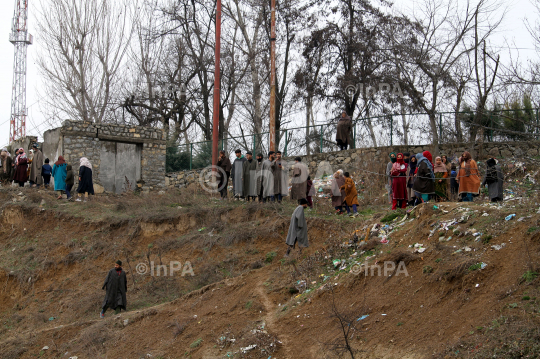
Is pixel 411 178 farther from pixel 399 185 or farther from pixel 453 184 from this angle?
pixel 453 184

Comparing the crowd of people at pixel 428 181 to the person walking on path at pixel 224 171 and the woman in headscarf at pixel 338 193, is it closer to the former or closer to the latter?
the woman in headscarf at pixel 338 193

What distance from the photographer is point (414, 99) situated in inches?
869

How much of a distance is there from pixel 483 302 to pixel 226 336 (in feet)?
→ 14.0

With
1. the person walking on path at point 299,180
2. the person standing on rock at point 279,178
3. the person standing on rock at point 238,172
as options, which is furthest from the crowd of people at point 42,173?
the person walking on path at point 299,180

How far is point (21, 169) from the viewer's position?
19.6m

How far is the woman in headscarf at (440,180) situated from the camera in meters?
13.2

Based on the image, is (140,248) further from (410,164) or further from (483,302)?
(483,302)

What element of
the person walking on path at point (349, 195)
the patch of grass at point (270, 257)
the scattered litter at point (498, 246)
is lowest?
the patch of grass at point (270, 257)

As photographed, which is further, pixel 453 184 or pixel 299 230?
pixel 453 184

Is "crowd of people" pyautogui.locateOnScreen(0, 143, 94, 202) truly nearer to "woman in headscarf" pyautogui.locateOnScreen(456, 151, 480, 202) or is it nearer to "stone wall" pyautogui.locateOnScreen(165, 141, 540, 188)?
"stone wall" pyautogui.locateOnScreen(165, 141, 540, 188)

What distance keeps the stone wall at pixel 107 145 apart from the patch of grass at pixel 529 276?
53.5 ft

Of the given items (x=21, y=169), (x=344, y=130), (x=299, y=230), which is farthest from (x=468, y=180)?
(x=21, y=169)

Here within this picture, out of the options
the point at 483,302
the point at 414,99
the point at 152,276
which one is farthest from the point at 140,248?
the point at 414,99

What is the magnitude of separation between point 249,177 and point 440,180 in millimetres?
5540
